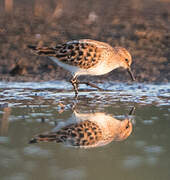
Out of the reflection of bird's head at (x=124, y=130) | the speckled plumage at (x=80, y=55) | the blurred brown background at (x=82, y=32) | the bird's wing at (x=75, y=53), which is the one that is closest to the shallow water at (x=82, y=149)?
the reflection of bird's head at (x=124, y=130)

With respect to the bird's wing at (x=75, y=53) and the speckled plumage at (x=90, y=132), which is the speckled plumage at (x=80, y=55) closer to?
the bird's wing at (x=75, y=53)

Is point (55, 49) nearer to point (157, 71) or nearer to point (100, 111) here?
point (100, 111)

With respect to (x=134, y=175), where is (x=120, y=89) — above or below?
below

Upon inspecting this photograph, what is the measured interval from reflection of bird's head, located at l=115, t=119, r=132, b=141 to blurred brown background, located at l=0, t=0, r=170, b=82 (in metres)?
4.59

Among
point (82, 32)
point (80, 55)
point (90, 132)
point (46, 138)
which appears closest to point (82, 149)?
point (46, 138)

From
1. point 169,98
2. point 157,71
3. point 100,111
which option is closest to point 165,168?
point 100,111

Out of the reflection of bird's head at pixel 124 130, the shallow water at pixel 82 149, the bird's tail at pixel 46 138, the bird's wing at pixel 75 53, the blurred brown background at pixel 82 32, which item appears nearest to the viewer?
the shallow water at pixel 82 149

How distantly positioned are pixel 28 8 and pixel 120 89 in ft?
28.1

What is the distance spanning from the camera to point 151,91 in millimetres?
10570

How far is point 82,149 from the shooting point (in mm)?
6129

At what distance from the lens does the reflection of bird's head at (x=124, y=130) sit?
22.0 ft

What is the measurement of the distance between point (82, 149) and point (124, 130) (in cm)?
108

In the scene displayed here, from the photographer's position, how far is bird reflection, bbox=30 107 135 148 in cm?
644

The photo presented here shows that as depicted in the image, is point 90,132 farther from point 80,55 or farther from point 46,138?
point 80,55
